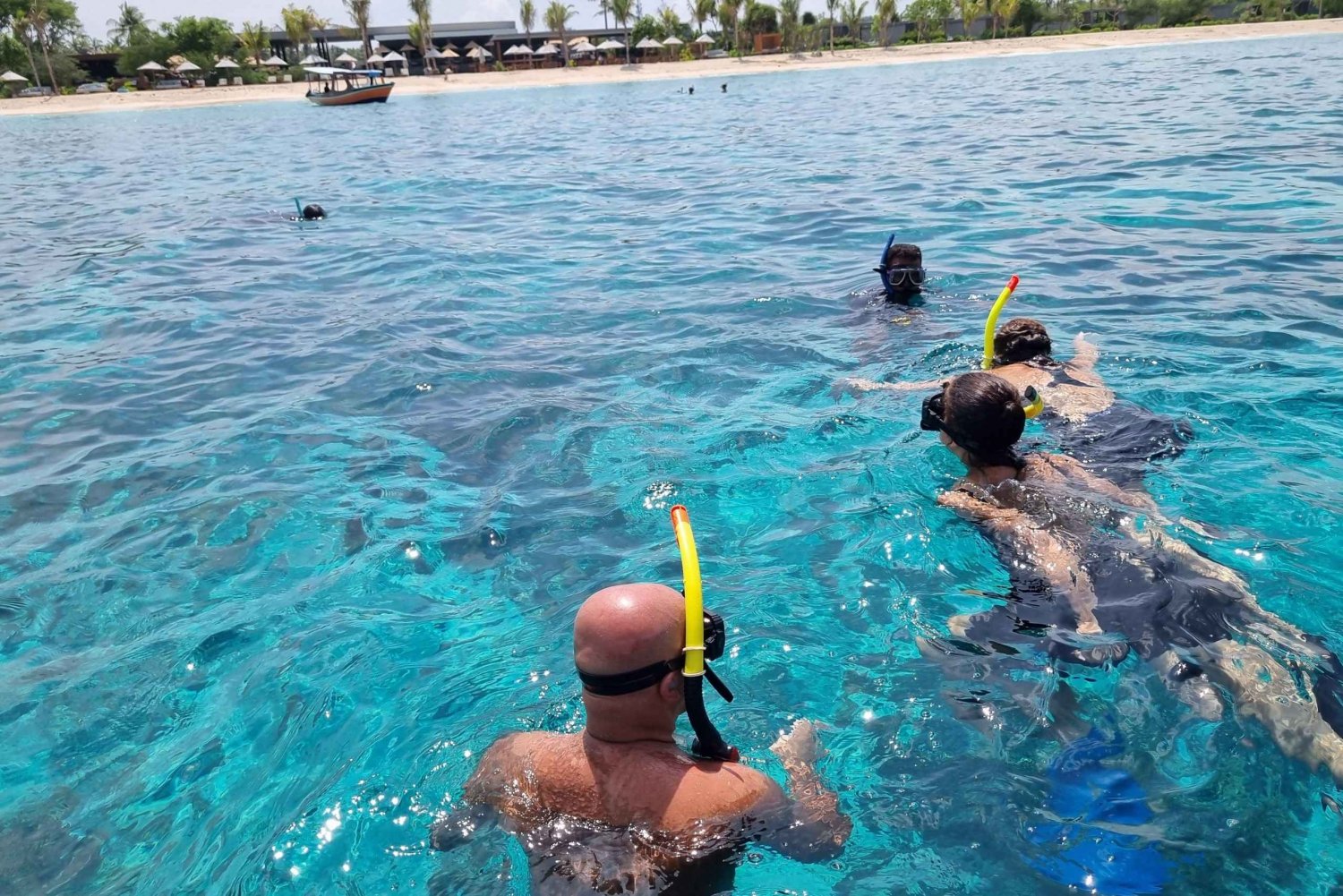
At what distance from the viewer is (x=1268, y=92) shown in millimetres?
20562

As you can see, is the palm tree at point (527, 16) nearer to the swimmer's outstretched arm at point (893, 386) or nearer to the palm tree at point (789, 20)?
the palm tree at point (789, 20)

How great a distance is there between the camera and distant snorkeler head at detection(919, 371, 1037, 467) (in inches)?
164

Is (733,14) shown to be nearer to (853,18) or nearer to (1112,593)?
(853,18)

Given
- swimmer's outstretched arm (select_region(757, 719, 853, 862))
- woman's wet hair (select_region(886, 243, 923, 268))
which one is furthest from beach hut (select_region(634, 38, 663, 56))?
swimmer's outstretched arm (select_region(757, 719, 853, 862))

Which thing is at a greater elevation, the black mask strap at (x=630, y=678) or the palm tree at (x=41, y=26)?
the palm tree at (x=41, y=26)

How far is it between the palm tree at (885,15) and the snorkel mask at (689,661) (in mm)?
71503

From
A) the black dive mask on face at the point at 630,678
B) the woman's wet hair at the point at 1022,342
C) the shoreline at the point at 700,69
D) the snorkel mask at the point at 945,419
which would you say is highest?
the black dive mask on face at the point at 630,678

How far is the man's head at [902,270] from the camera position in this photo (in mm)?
7688

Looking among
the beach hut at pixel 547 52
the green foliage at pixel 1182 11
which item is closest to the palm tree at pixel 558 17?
the beach hut at pixel 547 52

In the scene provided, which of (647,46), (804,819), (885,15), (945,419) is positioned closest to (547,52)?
(647,46)

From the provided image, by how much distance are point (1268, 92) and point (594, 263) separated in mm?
18617

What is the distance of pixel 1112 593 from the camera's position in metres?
3.57

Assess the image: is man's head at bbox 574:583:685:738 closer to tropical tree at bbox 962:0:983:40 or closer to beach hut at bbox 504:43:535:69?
beach hut at bbox 504:43:535:69

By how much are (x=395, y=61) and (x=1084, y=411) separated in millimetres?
66068
